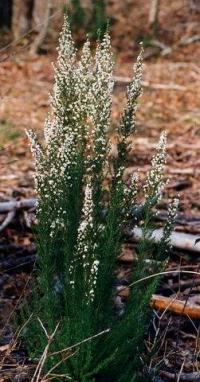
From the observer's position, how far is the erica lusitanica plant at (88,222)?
10.00 feet

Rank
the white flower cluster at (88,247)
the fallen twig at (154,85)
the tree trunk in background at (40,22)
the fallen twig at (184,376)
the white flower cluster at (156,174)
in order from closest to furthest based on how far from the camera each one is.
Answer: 1. the white flower cluster at (88,247)
2. the white flower cluster at (156,174)
3. the fallen twig at (184,376)
4. the fallen twig at (154,85)
5. the tree trunk in background at (40,22)

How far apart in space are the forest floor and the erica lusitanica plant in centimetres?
30

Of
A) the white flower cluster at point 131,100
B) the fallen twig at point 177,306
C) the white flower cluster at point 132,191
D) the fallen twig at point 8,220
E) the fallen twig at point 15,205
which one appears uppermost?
the white flower cluster at point 131,100

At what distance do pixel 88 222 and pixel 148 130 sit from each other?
5.86m

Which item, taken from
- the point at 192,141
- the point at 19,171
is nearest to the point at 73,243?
the point at 19,171

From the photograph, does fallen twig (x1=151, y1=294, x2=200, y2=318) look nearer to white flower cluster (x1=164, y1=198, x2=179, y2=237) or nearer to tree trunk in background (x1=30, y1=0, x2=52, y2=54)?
white flower cluster (x1=164, y1=198, x2=179, y2=237)

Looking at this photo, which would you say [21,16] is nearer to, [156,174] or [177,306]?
[177,306]

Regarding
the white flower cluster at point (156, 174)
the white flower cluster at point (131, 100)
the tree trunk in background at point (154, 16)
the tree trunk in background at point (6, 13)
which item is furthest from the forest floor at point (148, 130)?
the tree trunk in background at point (6, 13)

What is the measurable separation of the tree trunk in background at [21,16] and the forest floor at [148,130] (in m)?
0.76

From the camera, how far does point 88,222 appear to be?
2.97 metres

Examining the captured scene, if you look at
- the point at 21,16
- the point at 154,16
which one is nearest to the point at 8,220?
the point at 21,16

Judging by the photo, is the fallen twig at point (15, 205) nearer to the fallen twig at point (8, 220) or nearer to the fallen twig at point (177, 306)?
the fallen twig at point (8, 220)

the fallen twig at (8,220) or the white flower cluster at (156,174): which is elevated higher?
the white flower cluster at (156,174)

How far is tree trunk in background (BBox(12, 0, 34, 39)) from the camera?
1207 centimetres
